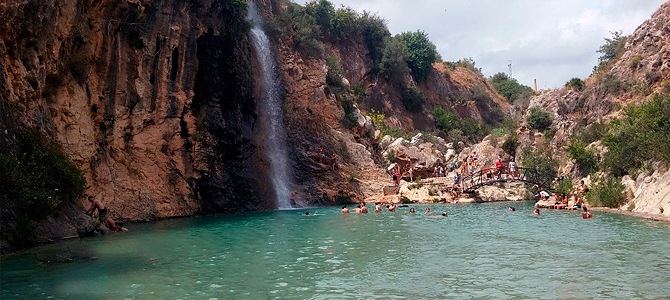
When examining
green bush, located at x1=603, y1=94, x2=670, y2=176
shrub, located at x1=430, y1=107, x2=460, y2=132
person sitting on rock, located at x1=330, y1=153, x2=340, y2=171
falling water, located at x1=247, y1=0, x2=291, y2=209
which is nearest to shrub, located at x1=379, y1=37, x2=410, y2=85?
shrub, located at x1=430, y1=107, x2=460, y2=132

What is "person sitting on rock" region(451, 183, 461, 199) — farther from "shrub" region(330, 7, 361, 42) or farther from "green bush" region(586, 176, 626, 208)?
"shrub" region(330, 7, 361, 42)

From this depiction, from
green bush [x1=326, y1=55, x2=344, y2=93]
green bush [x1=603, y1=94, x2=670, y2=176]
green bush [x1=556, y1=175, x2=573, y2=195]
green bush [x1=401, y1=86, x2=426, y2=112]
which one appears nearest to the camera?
green bush [x1=603, y1=94, x2=670, y2=176]

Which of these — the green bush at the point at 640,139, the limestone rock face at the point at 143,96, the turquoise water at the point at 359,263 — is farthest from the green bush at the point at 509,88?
the turquoise water at the point at 359,263

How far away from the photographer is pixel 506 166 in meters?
39.5

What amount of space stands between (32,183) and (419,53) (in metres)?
55.3

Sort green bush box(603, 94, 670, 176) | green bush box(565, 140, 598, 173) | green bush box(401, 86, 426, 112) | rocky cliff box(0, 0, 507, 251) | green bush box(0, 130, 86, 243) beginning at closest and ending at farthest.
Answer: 1. green bush box(0, 130, 86, 243)
2. rocky cliff box(0, 0, 507, 251)
3. green bush box(603, 94, 670, 176)
4. green bush box(565, 140, 598, 173)
5. green bush box(401, 86, 426, 112)

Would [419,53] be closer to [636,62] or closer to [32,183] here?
[636,62]

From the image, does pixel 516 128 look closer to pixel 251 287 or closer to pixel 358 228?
pixel 358 228

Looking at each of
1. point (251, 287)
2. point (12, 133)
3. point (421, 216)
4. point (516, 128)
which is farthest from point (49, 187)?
point (516, 128)

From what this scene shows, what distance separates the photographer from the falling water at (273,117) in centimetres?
3275

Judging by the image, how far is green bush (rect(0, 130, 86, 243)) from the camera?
572 inches

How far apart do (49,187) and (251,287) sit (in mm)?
9108

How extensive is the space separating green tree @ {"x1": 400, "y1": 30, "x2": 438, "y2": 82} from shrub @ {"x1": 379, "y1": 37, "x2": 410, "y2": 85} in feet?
13.2

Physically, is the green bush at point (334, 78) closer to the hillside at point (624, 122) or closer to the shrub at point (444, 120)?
the hillside at point (624, 122)
